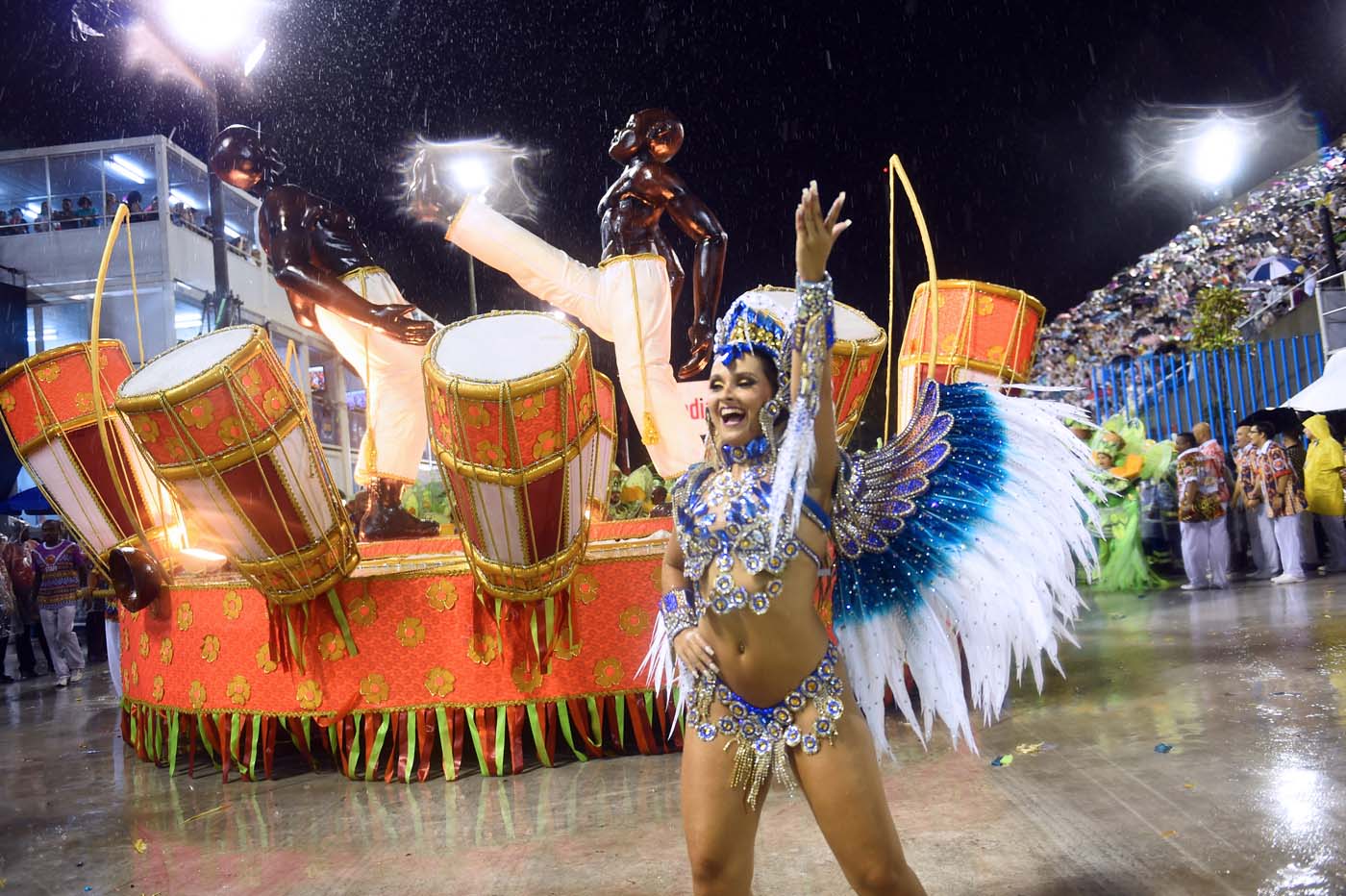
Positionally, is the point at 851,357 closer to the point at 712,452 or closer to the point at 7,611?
the point at 712,452

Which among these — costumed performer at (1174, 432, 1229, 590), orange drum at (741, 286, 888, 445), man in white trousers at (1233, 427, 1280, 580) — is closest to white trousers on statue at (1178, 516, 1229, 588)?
costumed performer at (1174, 432, 1229, 590)

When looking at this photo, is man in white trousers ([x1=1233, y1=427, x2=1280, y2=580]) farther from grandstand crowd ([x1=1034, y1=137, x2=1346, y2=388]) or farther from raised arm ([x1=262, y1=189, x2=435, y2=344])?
raised arm ([x1=262, y1=189, x2=435, y2=344])

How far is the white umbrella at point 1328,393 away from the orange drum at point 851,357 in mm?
6468

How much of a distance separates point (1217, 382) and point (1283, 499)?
509 cm

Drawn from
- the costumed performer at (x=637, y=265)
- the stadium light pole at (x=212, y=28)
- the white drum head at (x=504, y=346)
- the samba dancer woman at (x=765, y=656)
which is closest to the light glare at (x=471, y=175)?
the costumed performer at (x=637, y=265)

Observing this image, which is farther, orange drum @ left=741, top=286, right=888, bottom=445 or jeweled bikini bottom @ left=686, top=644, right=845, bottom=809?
orange drum @ left=741, top=286, right=888, bottom=445

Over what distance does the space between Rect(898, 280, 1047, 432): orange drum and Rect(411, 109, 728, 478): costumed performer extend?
1.17 m

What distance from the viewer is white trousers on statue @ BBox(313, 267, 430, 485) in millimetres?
5391

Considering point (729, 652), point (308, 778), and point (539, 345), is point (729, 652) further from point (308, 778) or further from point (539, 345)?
point (308, 778)

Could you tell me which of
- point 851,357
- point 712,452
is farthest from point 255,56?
point 712,452

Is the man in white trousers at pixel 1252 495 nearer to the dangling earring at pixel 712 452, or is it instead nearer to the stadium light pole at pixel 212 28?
the dangling earring at pixel 712 452

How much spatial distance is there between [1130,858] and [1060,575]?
0.98 metres

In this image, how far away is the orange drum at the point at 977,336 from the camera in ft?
16.9

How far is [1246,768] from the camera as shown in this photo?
11.6ft
